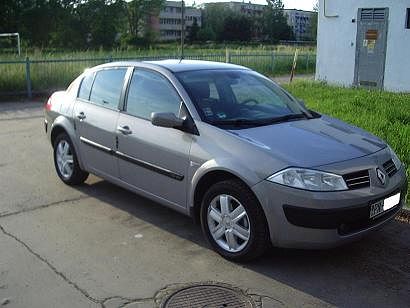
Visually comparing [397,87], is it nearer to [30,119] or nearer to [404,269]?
[30,119]

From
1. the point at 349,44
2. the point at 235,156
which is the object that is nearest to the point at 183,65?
the point at 235,156

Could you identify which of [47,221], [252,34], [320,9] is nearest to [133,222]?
[47,221]

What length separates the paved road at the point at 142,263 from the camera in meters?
3.71

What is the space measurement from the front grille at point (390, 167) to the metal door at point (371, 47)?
11339 mm

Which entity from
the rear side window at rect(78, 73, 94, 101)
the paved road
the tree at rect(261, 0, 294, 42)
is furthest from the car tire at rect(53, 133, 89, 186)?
the tree at rect(261, 0, 294, 42)

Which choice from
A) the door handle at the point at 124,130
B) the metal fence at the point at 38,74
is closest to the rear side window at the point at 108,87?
the door handle at the point at 124,130

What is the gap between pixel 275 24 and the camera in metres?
114

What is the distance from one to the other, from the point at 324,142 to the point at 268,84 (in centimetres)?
135

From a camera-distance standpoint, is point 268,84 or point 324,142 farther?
point 268,84

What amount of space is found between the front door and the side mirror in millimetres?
102

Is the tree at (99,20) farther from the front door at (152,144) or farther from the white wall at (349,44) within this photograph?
the front door at (152,144)

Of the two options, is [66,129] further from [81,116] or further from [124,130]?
[124,130]

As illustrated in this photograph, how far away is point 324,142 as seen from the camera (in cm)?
429

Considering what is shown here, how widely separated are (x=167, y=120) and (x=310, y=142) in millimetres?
1202
